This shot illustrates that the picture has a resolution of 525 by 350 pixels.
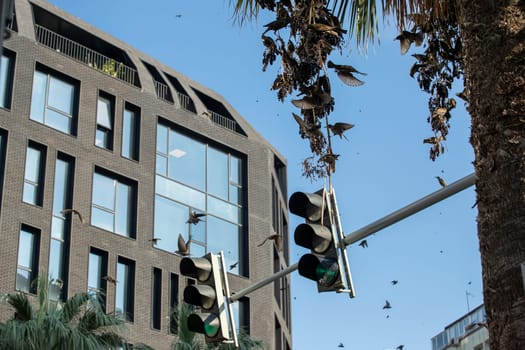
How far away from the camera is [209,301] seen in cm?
860

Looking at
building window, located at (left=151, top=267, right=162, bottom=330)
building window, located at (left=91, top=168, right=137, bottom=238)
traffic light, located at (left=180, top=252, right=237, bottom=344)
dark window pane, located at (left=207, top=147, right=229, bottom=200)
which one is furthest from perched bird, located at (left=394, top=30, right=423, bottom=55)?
dark window pane, located at (left=207, top=147, right=229, bottom=200)

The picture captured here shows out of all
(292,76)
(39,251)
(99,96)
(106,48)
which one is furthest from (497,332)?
(106,48)

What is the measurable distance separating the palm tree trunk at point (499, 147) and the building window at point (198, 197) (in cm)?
3005

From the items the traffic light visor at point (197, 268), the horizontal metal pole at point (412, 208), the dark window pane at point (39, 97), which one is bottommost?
the horizontal metal pole at point (412, 208)

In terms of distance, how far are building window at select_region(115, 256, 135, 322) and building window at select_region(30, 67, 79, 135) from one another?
469 centimetres

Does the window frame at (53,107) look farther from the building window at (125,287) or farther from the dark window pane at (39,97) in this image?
the building window at (125,287)

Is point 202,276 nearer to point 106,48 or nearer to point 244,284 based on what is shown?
point 244,284

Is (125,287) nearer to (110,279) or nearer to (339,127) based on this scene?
(110,279)

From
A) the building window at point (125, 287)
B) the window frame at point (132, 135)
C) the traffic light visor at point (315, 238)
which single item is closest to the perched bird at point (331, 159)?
the traffic light visor at point (315, 238)

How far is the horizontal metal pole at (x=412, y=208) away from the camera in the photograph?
679 cm

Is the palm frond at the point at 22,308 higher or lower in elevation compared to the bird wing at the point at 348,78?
higher

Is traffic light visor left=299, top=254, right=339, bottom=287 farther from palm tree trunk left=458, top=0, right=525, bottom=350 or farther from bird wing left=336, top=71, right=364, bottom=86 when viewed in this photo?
palm tree trunk left=458, top=0, right=525, bottom=350

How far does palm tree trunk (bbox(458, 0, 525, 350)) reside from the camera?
4754mm

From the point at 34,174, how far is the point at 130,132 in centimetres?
504
